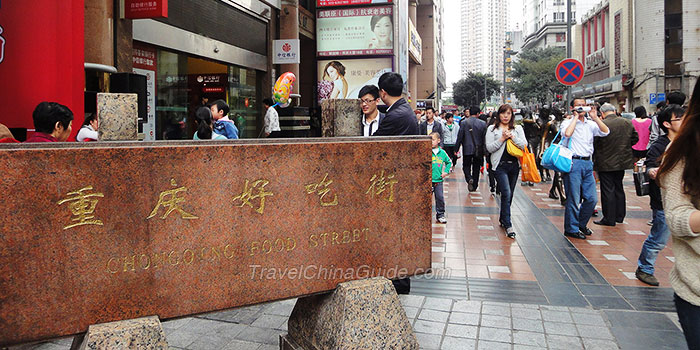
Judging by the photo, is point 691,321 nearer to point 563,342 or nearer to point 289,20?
point 563,342

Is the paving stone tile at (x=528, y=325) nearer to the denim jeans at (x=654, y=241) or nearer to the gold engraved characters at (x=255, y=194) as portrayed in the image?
Answer: the denim jeans at (x=654, y=241)

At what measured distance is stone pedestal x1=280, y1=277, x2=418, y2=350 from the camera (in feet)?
9.03

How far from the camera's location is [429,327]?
396 cm

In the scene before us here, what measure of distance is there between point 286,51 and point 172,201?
498 inches

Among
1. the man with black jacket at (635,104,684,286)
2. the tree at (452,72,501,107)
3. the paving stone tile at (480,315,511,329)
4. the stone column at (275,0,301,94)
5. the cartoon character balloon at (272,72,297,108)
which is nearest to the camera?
the paving stone tile at (480,315,511,329)

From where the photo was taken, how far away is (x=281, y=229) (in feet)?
8.80

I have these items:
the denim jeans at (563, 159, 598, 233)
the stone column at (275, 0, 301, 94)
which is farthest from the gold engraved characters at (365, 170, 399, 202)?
the stone column at (275, 0, 301, 94)

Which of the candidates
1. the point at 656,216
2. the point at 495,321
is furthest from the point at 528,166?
the point at 495,321

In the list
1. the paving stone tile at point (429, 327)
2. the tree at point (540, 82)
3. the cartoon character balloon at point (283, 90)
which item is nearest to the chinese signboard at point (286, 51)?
the cartoon character balloon at point (283, 90)

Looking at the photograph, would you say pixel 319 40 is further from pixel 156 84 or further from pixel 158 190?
pixel 158 190

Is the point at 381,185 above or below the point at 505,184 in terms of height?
above

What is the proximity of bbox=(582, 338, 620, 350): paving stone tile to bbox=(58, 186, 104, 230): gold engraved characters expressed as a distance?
311 centimetres

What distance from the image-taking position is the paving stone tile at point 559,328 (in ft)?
12.5

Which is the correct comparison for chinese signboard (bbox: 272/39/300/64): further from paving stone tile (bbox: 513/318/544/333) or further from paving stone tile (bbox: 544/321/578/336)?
paving stone tile (bbox: 544/321/578/336)
